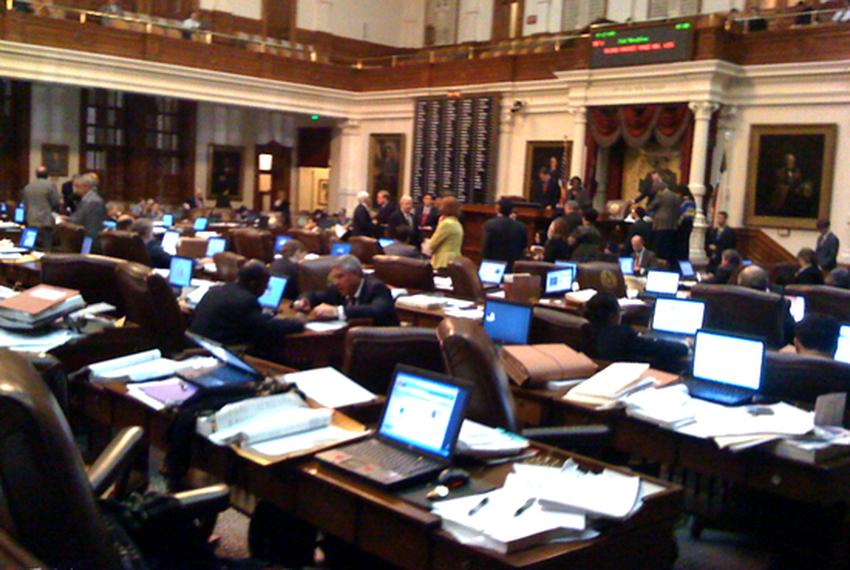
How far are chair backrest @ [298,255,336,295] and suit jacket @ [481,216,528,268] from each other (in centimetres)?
325

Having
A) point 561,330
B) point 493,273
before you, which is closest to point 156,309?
point 561,330

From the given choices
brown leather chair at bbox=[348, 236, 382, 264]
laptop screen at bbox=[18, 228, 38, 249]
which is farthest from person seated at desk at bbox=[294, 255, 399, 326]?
laptop screen at bbox=[18, 228, 38, 249]

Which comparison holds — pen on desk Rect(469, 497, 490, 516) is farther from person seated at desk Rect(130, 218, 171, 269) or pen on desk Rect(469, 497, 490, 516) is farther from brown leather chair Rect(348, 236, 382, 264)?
brown leather chair Rect(348, 236, 382, 264)

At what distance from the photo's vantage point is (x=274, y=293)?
721cm

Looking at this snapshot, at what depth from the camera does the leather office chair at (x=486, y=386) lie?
377 cm

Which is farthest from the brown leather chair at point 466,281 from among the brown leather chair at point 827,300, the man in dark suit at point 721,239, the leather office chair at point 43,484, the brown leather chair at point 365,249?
the man in dark suit at point 721,239

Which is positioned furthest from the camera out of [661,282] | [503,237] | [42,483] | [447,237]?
[503,237]

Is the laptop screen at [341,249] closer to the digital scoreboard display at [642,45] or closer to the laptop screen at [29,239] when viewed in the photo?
the laptop screen at [29,239]

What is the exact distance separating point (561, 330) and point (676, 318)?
4.52 feet

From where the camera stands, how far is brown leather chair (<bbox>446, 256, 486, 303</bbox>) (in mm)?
8188

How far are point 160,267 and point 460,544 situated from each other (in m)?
7.05

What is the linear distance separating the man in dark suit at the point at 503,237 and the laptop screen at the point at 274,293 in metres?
3.84

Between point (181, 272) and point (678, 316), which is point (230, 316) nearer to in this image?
point (181, 272)

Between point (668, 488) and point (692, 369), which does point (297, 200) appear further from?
point (668, 488)
